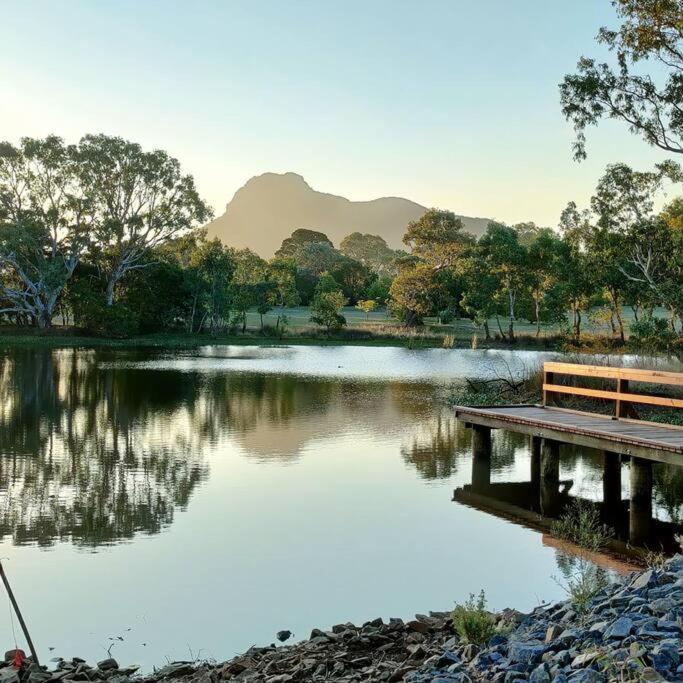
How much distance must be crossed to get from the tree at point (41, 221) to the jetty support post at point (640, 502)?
51.6 meters

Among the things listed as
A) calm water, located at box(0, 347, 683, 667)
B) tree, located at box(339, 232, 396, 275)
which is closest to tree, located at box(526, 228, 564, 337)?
calm water, located at box(0, 347, 683, 667)

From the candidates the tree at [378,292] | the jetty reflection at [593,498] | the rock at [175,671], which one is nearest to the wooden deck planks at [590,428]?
the jetty reflection at [593,498]

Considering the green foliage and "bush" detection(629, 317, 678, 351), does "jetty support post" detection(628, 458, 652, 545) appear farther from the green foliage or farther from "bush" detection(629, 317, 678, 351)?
the green foliage

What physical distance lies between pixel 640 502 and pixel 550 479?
77.9 inches

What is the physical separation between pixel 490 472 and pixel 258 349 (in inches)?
1590

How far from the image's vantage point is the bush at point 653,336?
3231 cm

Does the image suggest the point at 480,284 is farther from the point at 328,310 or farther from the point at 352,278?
the point at 352,278

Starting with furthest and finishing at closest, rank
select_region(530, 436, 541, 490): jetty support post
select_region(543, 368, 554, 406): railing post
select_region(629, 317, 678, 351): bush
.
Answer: select_region(629, 317, 678, 351): bush
select_region(543, 368, 554, 406): railing post
select_region(530, 436, 541, 490): jetty support post

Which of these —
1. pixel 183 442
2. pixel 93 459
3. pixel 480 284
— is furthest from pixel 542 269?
pixel 93 459

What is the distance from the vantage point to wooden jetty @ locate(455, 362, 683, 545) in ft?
39.1

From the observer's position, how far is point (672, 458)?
37.2ft

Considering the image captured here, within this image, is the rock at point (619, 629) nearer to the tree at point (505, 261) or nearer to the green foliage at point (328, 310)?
the tree at point (505, 261)

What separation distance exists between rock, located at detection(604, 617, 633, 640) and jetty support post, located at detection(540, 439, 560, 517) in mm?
7319

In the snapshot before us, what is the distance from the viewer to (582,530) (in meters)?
10.5
